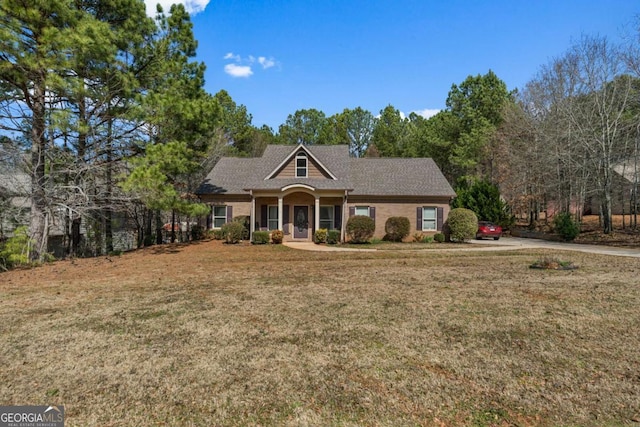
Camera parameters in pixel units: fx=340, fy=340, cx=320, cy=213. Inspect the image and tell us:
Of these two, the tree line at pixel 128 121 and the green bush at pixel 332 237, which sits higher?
the tree line at pixel 128 121

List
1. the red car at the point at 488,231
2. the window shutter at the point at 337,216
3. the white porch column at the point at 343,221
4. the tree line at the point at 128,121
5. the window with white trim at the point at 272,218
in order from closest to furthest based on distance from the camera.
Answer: the tree line at the point at 128,121
the white porch column at the point at 343,221
the window shutter at the point at 337,216
the window with white trim at the point at 272,218
the red car at the point at 488,231

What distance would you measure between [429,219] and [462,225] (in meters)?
2.03

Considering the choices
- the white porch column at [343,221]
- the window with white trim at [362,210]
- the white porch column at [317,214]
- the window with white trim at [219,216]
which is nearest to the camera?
the white porch column at [317,214]

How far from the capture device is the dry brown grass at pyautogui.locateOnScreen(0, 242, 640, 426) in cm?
323

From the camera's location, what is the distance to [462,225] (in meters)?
19.6

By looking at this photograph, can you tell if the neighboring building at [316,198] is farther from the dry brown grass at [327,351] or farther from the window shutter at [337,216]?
the dry brown grass at [327,351]

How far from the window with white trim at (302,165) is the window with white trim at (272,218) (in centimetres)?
258

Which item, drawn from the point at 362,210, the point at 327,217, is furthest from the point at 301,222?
the point at 362,210

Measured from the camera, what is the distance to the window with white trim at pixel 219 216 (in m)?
21.5

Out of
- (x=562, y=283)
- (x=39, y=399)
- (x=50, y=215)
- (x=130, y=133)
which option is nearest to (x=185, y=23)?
(x=130, y=133)

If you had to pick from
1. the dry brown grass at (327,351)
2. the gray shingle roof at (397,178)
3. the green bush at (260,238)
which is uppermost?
the gray shingle roof at (397,178)

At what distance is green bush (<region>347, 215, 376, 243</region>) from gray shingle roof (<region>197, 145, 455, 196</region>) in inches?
74.8

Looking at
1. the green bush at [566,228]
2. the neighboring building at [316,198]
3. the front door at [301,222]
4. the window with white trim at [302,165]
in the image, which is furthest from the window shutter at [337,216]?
the green bush at [566,228]

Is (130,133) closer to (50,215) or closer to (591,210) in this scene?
(50,215)
